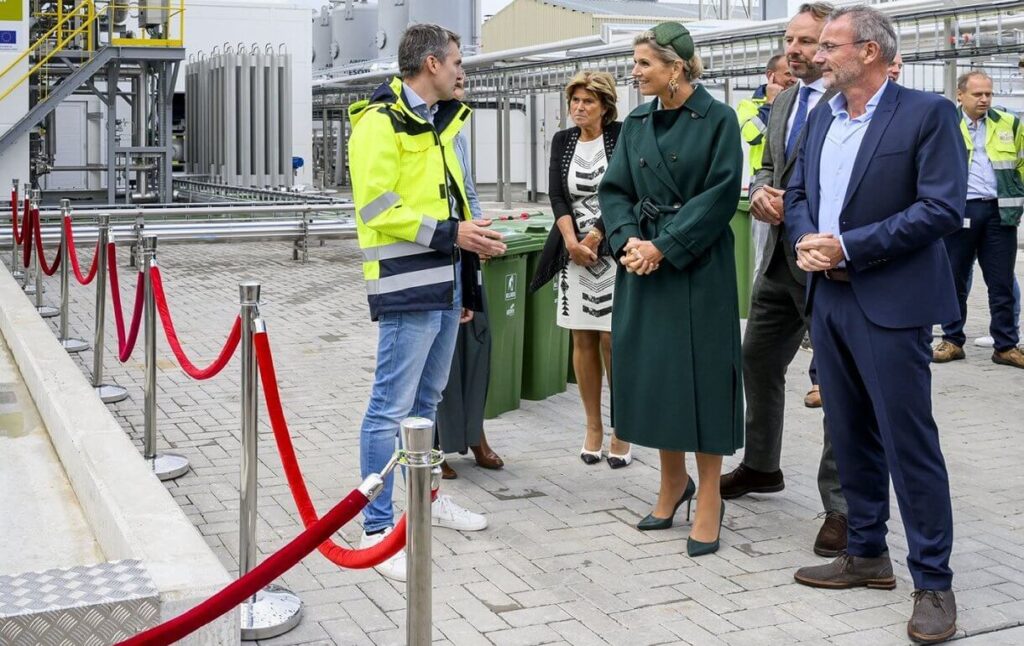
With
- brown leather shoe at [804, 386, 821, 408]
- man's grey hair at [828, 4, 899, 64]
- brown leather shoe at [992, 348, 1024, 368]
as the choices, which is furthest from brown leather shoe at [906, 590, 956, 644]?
brown leather shoe at [992, 348, 1024, 368]

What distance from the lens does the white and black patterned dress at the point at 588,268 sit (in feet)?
20.9

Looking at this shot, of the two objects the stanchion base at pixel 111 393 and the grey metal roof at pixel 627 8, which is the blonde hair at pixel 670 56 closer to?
the stanchion base at pixel 111 393

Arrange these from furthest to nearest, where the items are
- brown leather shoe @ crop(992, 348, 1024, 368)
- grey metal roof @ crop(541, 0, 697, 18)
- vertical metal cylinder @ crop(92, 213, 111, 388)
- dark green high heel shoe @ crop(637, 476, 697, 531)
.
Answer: grey metal roof @ crop(541, 0, 697, 18), brown leather shoe @ crop(992, 348, 1024, 368), vertical metal cylinder @ crop(92, 213, 111, 388), dark green high heel shoe @ crop(637, 476, 697, 531)

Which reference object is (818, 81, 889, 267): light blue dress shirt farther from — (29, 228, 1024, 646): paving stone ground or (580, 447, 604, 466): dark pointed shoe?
(580, 447, 604, 466): dark pointed shoe

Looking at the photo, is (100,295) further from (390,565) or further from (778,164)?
(778,164)

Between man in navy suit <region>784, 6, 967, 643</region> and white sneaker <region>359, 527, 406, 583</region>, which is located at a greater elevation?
man in navy suit <region>784, 6, 967, 643</region>

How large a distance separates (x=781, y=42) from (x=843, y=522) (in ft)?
43.9

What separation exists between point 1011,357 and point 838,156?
216 inches

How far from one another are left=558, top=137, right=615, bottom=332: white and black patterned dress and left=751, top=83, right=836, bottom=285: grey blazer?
1117 millimetres

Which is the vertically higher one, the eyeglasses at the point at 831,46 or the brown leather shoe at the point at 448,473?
the eyeglasses at the point at 831,46

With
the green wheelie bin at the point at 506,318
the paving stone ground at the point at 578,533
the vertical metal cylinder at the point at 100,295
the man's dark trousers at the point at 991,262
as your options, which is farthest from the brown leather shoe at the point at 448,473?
the man's dark trousers at the point at 991,262

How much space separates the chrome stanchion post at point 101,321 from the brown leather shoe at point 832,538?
4629 millimetres

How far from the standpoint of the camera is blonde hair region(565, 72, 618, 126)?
6.24 metres

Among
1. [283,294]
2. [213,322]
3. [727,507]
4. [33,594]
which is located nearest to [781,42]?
[283,294]
